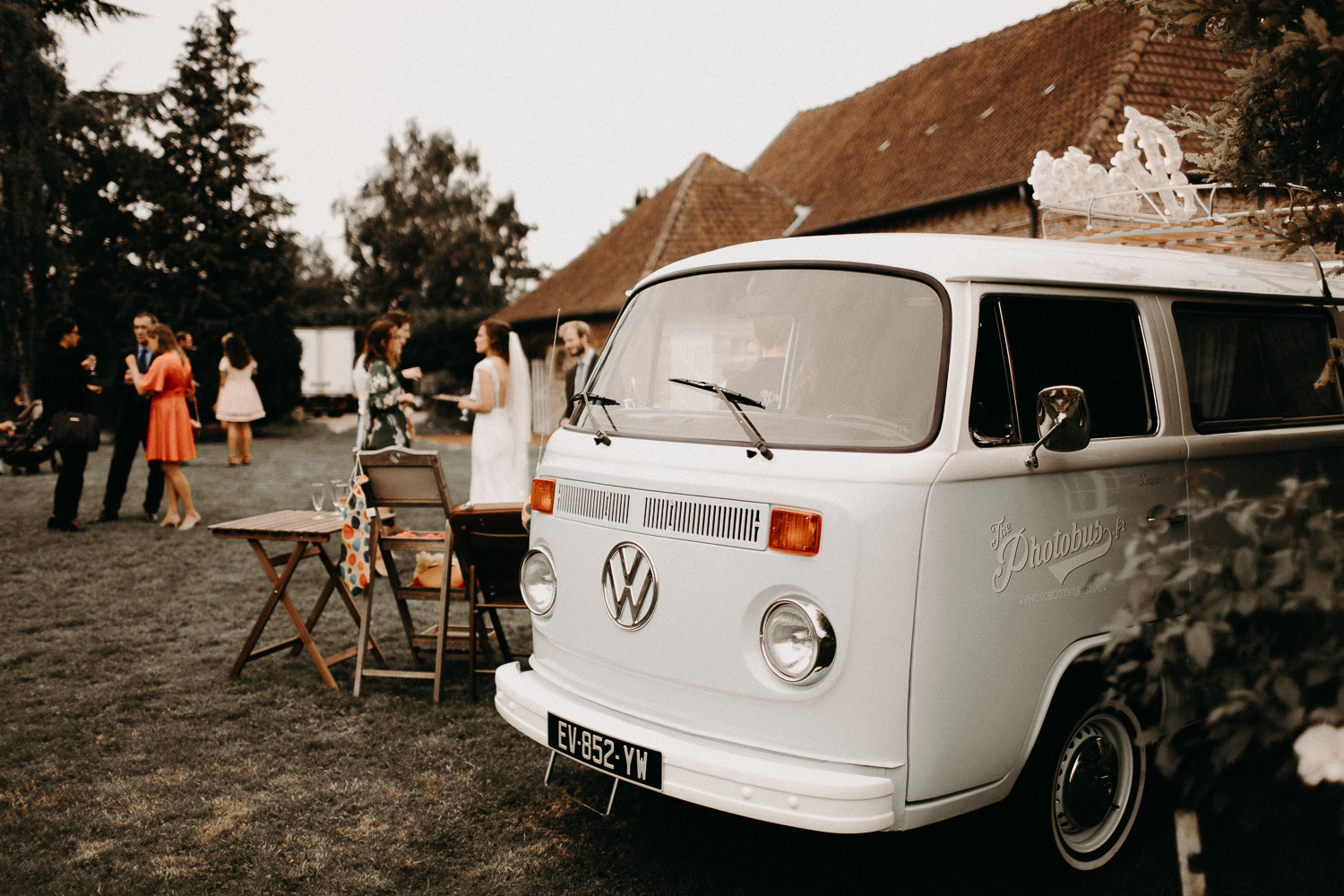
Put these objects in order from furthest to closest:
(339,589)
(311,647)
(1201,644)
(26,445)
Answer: (26,445) → (339,589) → (311,647) → (1201,644)

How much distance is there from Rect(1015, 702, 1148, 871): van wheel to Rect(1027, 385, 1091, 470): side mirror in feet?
3.08

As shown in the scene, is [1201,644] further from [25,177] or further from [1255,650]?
[25,177]

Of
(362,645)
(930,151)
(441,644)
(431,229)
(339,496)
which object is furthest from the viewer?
(431,229)

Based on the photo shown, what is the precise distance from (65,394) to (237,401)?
7490 millimetres

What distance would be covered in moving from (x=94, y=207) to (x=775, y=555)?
113 ft

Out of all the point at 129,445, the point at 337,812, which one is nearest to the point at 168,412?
the point at 129,445

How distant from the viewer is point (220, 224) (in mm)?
31562

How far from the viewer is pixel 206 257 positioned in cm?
3045

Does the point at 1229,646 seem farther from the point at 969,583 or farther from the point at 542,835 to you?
the point at 542,835

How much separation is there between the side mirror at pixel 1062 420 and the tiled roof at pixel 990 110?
1221 cm

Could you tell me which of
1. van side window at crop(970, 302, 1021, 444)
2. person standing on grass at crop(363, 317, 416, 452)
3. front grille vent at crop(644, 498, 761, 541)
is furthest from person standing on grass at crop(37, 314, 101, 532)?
van side window at crop(970, 302, 1021, 444)

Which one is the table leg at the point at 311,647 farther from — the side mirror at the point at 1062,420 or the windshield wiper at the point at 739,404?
the side mirror at the point at 1062,420

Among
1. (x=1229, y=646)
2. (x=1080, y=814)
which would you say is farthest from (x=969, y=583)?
(x=1080, y=814)

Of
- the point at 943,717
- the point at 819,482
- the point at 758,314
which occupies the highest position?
the point at 758,314
